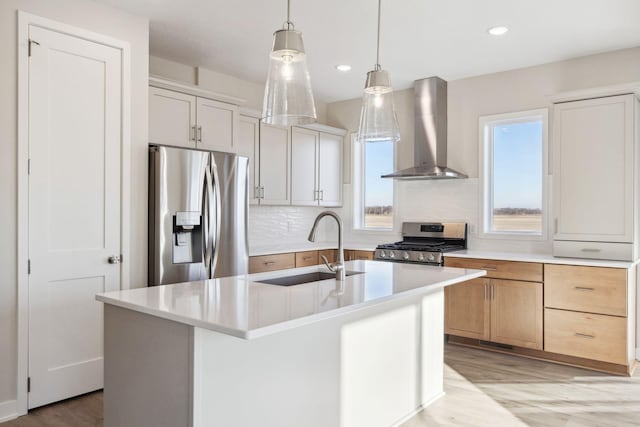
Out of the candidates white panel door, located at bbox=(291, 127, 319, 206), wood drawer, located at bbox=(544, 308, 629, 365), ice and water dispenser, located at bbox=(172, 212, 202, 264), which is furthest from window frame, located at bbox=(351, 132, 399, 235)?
ice and water dispenser, located at bbox=(172, 212, 202, 264)

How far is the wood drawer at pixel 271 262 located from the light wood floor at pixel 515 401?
65.4 inches

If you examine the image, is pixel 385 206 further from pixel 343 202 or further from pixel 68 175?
pixel 68 175

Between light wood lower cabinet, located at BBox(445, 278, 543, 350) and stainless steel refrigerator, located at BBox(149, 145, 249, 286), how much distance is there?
6.60 ft

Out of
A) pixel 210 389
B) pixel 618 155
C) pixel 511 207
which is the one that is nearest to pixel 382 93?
pixel 210 389

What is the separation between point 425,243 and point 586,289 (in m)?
1.62

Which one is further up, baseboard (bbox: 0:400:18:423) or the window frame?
the window frame

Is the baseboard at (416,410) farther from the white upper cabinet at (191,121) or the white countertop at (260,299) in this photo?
the white upper cabinet at (191,121)

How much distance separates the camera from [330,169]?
5621 mm

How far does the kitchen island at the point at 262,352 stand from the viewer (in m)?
1.70

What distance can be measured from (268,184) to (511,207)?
8.13 feet

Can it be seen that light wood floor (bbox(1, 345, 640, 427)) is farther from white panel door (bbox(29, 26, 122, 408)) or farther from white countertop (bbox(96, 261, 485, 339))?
white countertop (bbox(96, 261, 485, 339))

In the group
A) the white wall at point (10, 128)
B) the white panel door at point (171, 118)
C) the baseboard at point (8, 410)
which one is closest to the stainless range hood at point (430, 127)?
the white panel door at point (171, 118)

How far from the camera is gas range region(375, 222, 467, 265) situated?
4.45 meters

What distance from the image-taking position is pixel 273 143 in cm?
490
